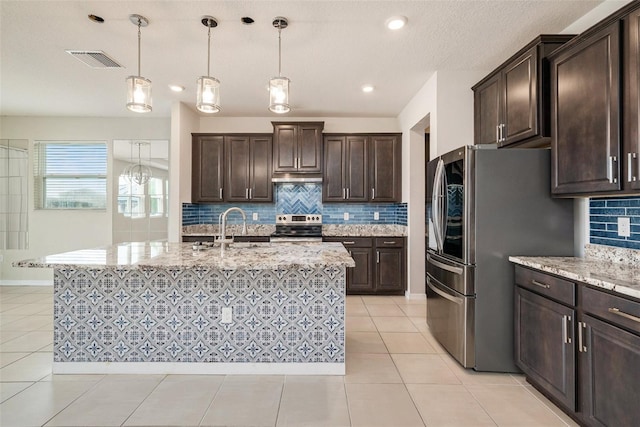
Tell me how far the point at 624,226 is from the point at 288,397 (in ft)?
8.07

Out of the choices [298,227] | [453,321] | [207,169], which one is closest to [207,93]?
[453,321]

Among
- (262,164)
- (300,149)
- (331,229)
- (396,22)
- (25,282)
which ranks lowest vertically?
(25,282)

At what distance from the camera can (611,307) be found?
1.65 metres

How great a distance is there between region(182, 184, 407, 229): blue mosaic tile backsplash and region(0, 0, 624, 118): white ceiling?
153cm

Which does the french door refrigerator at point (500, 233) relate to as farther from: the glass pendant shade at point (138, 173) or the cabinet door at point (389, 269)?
the glass pendant shade at point (138, 173)

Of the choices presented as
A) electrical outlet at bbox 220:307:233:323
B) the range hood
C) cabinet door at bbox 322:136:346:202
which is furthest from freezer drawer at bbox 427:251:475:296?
the range hood

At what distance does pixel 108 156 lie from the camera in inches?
211

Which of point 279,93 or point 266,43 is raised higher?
point 266,43

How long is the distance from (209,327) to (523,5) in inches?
129

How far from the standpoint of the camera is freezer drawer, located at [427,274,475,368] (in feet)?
8.46

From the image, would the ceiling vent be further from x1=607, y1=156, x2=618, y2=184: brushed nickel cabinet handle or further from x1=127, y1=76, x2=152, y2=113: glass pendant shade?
x1=607, y1=156, x2=618, y2=184: brushed nickel cabinet handle

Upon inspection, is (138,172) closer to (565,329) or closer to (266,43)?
(266,43)

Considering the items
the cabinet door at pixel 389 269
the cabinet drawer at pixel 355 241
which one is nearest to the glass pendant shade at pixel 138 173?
the cabinet drawer at pixel 355 241

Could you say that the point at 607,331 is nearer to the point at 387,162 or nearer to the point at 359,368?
the point at 359,368
